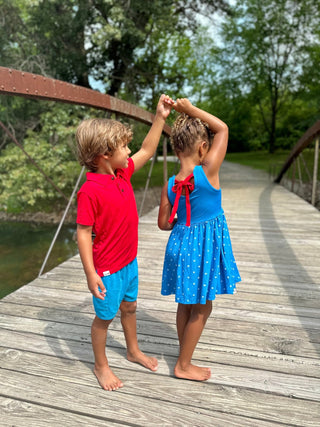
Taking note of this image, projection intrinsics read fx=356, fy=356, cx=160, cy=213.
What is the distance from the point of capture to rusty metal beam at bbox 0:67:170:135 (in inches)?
85.9

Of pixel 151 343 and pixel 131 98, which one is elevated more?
pixel 131 98

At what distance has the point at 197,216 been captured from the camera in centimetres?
157

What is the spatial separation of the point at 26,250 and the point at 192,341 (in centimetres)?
654

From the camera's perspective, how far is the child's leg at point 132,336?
5.70 feet

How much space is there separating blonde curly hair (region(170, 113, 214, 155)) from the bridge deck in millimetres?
1082

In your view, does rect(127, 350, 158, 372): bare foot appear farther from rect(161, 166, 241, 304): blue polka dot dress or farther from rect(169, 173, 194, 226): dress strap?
rect(169, 173, 194, 226): dress strap

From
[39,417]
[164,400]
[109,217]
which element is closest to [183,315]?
[164,400]

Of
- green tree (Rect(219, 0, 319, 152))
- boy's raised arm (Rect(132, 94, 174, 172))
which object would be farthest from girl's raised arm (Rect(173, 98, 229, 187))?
green tree (Rect(219, 0, 319, 152))

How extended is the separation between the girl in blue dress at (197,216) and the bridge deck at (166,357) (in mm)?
284

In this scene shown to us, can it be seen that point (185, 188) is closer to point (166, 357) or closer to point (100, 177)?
point (100, 177)

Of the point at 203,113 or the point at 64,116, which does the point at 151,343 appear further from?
the point at 64,116

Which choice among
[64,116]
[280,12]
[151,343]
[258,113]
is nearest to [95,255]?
[151,343]

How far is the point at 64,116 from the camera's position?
8.60m

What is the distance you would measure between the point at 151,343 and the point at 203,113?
1.27 metres
